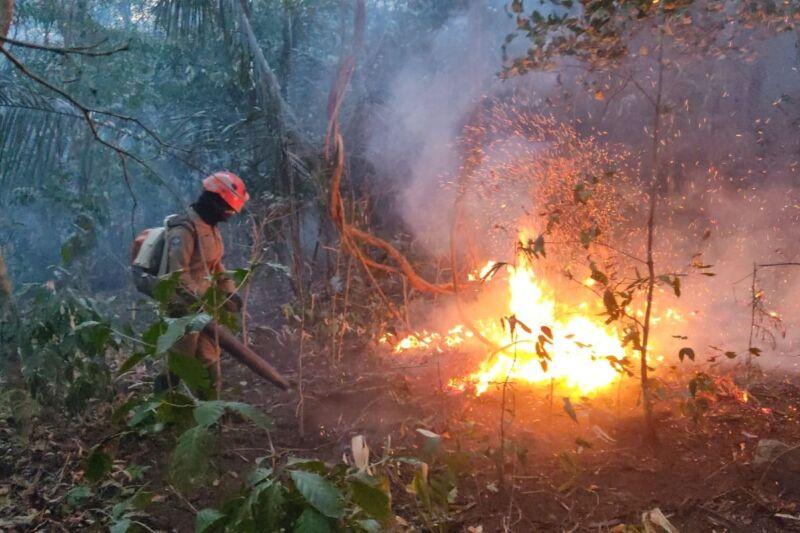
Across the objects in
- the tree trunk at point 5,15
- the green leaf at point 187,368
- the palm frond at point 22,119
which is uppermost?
the tree trunk at point 5,15

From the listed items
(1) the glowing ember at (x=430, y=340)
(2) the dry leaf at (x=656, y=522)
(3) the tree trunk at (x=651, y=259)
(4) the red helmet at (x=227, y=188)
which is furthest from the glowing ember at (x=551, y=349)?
(4) the red helmet at (x=227, y=188)

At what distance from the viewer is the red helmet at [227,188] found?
4613 mm

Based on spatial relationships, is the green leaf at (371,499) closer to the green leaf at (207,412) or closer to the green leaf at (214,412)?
the green leaf at (214,412)

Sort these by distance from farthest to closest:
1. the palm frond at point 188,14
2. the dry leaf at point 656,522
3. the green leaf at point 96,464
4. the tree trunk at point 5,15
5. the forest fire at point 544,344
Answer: the palm frond at point 188,14 < the forest fire at point 544,344 < the tree trunk at point 5,15 < the dry leaf at point 656,522 < the green leaf at point 96,464

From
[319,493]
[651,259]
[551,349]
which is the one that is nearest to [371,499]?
[319,493]

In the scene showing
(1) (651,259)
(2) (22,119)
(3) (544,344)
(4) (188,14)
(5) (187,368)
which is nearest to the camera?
(5) (187,368)

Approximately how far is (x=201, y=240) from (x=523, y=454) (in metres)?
2.79

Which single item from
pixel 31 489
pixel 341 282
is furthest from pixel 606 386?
pixel 31 489

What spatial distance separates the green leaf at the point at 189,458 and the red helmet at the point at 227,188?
109 inches

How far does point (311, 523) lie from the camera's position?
1981mm

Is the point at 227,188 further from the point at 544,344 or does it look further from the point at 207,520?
the point at 207,520

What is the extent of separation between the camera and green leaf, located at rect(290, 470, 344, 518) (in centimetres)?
197

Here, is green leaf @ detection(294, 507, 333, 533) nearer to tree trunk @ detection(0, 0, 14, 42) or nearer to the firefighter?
the firefighter

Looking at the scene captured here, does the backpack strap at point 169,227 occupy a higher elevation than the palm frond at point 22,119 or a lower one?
lower
